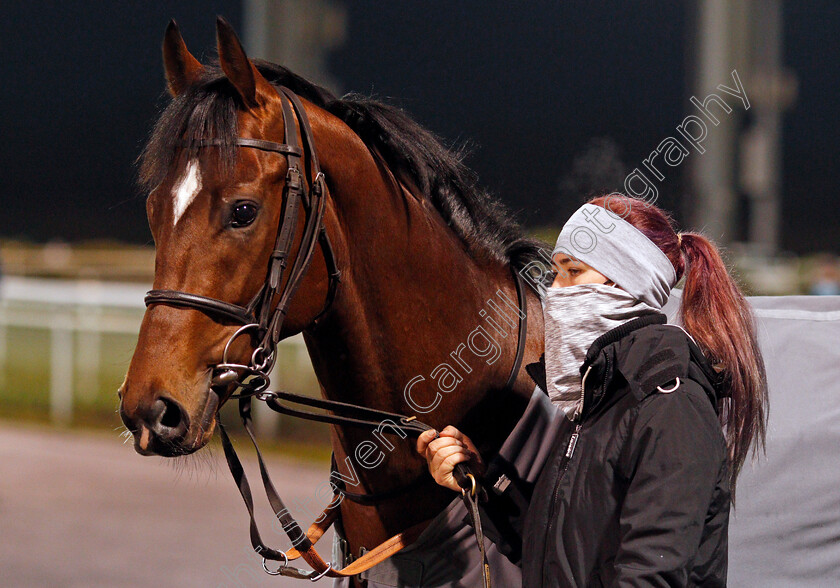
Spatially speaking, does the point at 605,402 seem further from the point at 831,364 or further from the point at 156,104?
the point at 156,104

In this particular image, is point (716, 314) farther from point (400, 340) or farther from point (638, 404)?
point (400, 340)

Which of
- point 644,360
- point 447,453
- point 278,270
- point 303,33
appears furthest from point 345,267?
point 303,33

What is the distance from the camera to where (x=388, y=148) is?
190cm

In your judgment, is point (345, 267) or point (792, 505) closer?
point (345, 267)

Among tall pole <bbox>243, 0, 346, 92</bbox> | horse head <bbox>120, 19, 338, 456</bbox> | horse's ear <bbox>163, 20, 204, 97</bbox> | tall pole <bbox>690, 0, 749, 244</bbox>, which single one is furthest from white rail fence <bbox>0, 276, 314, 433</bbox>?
horse head <bbox>120, 19, 338, 456</bbox>

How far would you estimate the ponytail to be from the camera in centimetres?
148

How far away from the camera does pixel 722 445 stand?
1254 millimetres

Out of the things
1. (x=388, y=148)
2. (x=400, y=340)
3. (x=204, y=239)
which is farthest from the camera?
(x=388, y=148)

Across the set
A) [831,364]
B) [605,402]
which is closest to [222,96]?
[605,402]

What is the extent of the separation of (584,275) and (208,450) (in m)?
0.93

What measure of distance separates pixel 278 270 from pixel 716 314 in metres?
0.83

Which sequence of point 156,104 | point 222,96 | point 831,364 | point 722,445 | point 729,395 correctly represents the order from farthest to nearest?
point 831,364 → point 156,104 → point 222,96 → point 729,395 → point 722,445

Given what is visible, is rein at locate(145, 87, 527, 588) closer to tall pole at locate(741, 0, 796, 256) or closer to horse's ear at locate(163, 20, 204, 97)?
horse's ear at locate(163, 20, 204, 97)

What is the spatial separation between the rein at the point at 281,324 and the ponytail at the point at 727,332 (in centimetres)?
51
